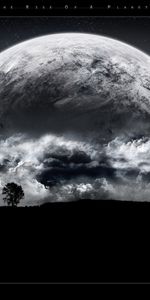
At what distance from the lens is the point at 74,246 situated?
8.57 meters

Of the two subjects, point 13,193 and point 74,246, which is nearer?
point 74,246

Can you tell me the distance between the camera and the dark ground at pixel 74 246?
7.92 m

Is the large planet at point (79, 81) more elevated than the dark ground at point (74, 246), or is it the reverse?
the large planet at point (79, 81)

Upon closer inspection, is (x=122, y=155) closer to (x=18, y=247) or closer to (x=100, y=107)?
(x=100, y=107)

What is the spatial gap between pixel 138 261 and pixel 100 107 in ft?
36.3

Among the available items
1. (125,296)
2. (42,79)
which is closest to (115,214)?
(125,296)

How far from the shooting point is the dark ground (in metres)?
7.92

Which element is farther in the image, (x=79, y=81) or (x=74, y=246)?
(x=79, y=81)

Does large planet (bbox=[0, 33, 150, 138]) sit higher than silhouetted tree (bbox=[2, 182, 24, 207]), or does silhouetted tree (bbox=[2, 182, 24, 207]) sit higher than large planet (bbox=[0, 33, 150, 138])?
large planet (bbox=[0, 33, 150, 138])

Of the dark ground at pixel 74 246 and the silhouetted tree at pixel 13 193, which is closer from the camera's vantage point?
the dark ground at pixel 74 246

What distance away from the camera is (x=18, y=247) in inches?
335

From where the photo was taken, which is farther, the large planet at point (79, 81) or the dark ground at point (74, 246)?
the large planet at point (79, 81)

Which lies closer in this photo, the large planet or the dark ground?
the dark ground

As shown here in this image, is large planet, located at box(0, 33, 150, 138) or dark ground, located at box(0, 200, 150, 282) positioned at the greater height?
large planet, located at box(0, 33, 150, 138)
